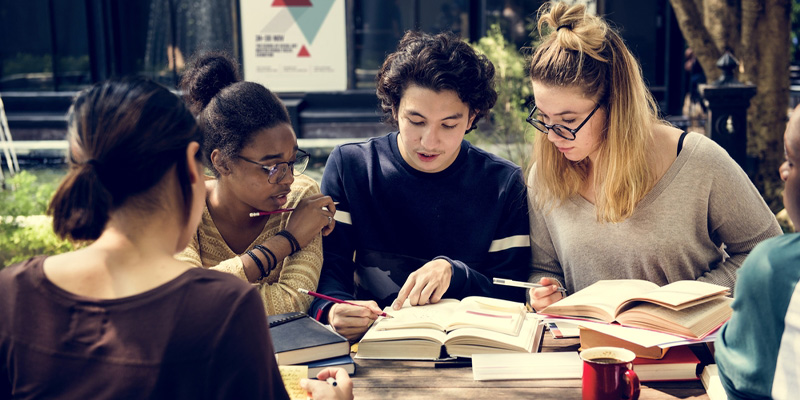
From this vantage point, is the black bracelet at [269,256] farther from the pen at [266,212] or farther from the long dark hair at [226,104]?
the long dark hair at [226,104]

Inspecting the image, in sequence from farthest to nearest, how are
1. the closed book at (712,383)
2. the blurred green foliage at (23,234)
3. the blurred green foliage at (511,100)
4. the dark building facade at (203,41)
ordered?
the dark building facade at (203,41), the blurred green foliage at (511,100), the blurred green foliage at (23,234), the closed book at (712,383)

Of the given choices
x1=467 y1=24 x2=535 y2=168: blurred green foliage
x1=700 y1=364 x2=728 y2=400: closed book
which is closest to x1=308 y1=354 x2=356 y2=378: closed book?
x1=700 y1=364 x2=728 y2=400: closed book

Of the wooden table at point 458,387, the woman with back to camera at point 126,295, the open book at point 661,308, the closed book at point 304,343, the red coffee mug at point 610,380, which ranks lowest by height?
the wooden table at point 458,387

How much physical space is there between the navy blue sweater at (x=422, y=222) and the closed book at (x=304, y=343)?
55 cm

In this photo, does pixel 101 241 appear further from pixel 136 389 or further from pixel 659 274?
pixel 659 274

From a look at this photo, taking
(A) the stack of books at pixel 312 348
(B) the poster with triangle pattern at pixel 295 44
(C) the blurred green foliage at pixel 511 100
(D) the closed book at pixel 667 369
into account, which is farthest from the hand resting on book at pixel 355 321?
(B) the poster with triangle pattern at pixel 295 44

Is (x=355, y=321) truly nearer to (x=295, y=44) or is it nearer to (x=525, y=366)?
(x=525, y=366)

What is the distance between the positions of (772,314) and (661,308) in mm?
583

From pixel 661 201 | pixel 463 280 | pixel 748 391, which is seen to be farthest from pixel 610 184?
pixel 748 391

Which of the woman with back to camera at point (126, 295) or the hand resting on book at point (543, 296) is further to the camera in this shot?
the hand resting on book at point (543, 296)

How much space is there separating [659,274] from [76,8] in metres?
8.60

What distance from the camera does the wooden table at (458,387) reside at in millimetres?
1882

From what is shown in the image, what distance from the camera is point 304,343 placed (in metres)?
2.05

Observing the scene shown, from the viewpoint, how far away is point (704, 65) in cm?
565
